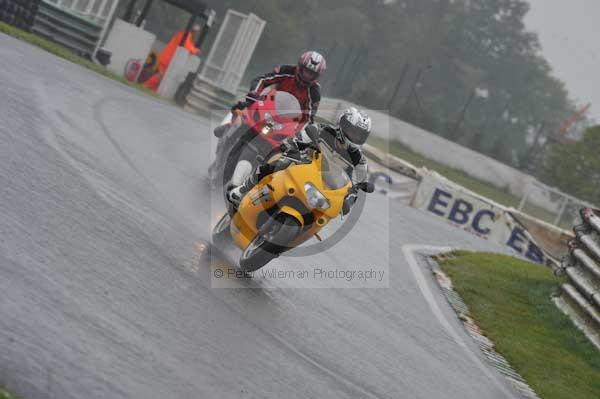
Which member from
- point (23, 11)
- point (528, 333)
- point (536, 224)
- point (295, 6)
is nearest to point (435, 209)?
point (536, 224)

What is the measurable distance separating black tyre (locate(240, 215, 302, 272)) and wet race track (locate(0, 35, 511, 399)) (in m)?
0.36

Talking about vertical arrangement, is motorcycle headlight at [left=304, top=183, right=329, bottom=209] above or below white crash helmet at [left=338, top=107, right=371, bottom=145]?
below

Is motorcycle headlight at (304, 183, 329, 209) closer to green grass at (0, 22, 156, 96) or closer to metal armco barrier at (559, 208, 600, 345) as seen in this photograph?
metal armco barrier at (559, 208, 600, 345)

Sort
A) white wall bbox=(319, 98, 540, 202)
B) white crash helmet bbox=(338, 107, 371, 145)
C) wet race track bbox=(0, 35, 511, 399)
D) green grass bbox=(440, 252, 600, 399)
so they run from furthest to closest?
1. white wall bbox=(319, 98, 540, 202)
2. green grass bbox=(440, 252, 600, 399)
3. white crash helmet bbox=(338, 107, 371, 145)
4. wet race track bbox=(0, 35, 511, 399)

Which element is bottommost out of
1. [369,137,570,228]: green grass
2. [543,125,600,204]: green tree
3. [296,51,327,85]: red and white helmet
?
[369,137,570,228]: green grass

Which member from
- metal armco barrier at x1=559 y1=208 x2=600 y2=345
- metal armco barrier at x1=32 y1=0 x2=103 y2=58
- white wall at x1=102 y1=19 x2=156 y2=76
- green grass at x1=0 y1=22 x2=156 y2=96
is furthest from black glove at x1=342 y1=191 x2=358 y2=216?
white wall at x1=102 y1=19 x2=156 y2=76

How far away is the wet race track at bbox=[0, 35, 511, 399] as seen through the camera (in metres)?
6.13

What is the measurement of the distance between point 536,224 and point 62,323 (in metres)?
22.5

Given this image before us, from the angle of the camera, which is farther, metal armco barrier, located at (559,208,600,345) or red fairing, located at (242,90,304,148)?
metal armco barrier, located at (559,208,600,345)

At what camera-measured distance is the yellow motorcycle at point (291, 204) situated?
32.1 ft

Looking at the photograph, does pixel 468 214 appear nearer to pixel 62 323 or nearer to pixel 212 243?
pixel 212 243

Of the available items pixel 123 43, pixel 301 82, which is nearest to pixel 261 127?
pixel 301 82

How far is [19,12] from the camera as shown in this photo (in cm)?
2781

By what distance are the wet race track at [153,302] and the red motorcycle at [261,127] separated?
2.45 ft
